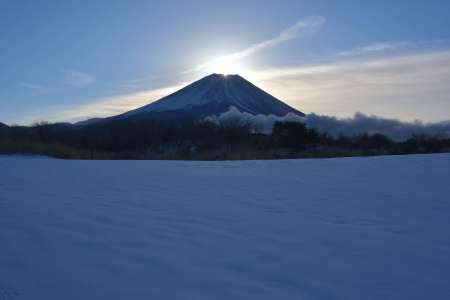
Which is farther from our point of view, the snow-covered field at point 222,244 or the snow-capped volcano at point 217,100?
the snow-capped volcano at point 217,100

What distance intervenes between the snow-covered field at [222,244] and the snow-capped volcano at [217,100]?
2051 inches

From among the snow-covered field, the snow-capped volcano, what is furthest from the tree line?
the snow-capped volcano

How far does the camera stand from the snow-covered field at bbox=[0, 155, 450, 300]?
154cm

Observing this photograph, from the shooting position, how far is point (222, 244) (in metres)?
2.15

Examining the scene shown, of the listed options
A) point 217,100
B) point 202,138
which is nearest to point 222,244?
point 202,138

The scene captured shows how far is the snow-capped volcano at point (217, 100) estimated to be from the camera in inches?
2286

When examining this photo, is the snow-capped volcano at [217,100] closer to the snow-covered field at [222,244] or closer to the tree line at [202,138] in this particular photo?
the tree line at [202,138]

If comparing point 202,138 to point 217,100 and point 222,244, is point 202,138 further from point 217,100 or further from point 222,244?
point 217,100

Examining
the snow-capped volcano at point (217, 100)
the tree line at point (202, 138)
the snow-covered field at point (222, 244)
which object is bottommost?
the snow-covered field at point (222, 244)

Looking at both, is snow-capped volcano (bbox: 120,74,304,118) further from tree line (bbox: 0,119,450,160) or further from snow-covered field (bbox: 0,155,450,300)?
snow-covered field (bbox: 0,155,450,300)

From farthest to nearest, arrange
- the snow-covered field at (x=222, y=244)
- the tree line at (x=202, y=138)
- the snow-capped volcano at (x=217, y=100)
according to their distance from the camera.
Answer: the snow-capped volcano at (x=217, y=100)
the tree line at (x=202, y=138)
the snow-covered field at (x=222, y=244)

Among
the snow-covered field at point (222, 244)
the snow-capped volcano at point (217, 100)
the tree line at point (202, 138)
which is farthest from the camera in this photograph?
the snow-capped volcano at point (217, 100)

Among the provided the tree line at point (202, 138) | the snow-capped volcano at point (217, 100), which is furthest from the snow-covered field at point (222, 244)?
the snow-capped volcano at point (217, 100)

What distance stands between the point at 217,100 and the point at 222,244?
60280mm
